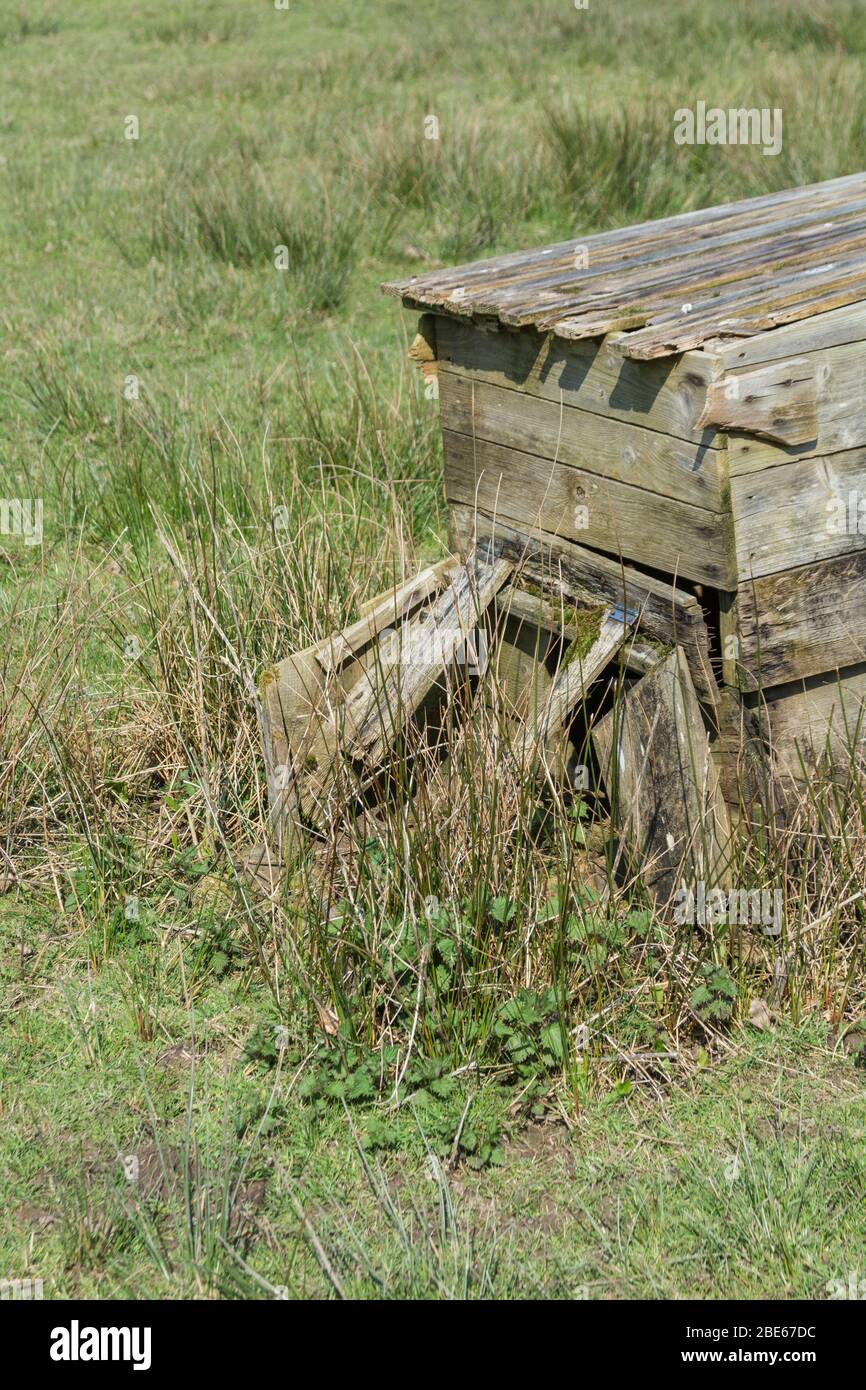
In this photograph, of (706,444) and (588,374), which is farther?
(588,374)

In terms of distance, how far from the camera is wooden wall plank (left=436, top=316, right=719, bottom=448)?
2.80 metres

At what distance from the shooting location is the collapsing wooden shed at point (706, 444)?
2.80 meters

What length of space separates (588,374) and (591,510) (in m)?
0.34

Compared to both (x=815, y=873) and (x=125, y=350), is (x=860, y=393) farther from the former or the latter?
(x=125, y=350)

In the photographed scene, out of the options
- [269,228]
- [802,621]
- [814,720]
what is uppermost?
[269,228]

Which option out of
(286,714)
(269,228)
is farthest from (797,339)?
(269,228)

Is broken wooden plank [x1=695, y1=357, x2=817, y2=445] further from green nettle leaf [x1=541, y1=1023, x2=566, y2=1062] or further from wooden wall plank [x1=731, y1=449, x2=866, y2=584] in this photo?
green nettle leaf [x1=541, y1=1023, x2=566, y2=1062]

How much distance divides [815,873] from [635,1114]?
0.75 metres
